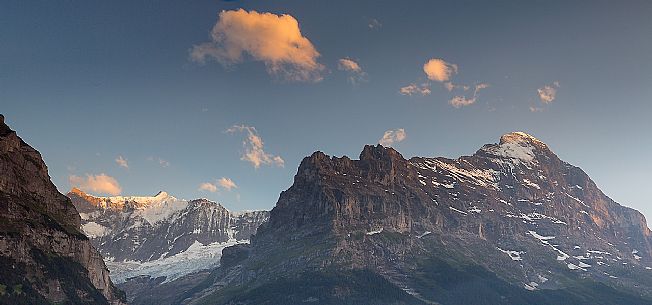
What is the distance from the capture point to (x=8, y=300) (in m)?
199
